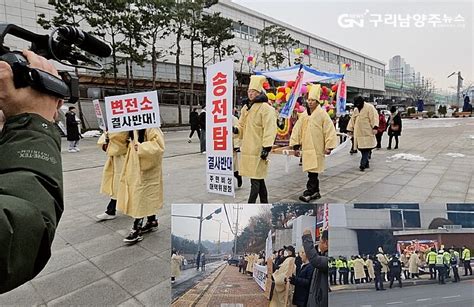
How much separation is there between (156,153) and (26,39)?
1843mm

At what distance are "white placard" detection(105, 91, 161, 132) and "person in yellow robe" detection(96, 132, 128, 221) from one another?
22cm

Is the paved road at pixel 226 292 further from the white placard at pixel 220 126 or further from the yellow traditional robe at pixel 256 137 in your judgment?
the yellow traditional robe at pixel 256 137

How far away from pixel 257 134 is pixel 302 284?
187cm

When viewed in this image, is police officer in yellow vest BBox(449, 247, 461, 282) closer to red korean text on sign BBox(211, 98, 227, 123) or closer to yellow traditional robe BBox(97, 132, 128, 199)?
red korean text on sign BBox(211, 98, 227, 123)

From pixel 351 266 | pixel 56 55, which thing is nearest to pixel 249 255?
pixel 351 266

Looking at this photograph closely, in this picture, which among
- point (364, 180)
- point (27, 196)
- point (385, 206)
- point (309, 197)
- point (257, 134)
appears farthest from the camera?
point (364, 180)

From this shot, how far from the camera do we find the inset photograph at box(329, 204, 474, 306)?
54.6 inches

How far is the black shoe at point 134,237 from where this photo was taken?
2518mm

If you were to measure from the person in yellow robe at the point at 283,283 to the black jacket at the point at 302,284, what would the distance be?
0.09ft

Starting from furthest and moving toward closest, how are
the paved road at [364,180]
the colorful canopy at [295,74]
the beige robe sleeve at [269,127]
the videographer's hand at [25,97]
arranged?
the colorful canopy at [295,74]
the paved road at [364,180]
the beige robe sleeve at [269,127]
the videographer's hand at [25,97]

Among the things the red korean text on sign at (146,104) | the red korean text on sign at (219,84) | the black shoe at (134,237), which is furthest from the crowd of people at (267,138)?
the black shoe at (134,237)

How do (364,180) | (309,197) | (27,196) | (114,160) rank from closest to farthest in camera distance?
(27,196) < (114,160) < (309,197) < (364,180)

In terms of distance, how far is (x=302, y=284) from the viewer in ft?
4.58

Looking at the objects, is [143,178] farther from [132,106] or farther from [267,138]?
[267,138]
